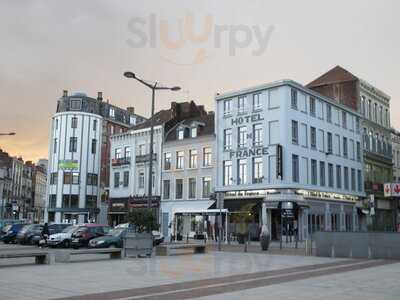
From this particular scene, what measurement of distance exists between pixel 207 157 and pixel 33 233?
735 inches

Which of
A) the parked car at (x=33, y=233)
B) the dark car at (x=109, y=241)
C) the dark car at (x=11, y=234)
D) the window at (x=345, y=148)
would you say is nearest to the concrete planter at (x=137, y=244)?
the dark car at (x=109, y=241)

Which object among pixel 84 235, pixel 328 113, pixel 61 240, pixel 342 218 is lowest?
pixel 61 240

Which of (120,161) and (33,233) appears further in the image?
(120,161)

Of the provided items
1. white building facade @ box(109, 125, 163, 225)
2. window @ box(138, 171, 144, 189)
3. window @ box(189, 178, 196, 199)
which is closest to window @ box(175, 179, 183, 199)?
window @ box(189, 178, 196, 199)

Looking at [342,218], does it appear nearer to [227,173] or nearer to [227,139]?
[227,173]

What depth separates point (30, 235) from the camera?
121 ft

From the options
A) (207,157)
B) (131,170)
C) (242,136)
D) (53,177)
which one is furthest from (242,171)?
(53,177)

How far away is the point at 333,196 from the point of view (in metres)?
49.3

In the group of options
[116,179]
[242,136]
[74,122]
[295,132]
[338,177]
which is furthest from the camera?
[74,122]

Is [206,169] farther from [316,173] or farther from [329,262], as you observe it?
[329,262]

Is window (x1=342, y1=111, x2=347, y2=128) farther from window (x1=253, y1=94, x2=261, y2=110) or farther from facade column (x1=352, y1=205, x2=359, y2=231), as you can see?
window (x1=253, y1=94, x2=261, y2=110)

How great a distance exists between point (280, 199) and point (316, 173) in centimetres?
655

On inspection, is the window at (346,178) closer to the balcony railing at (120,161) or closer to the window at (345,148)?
the window at (345,148)

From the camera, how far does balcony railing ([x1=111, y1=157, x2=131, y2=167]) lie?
57438 mm
